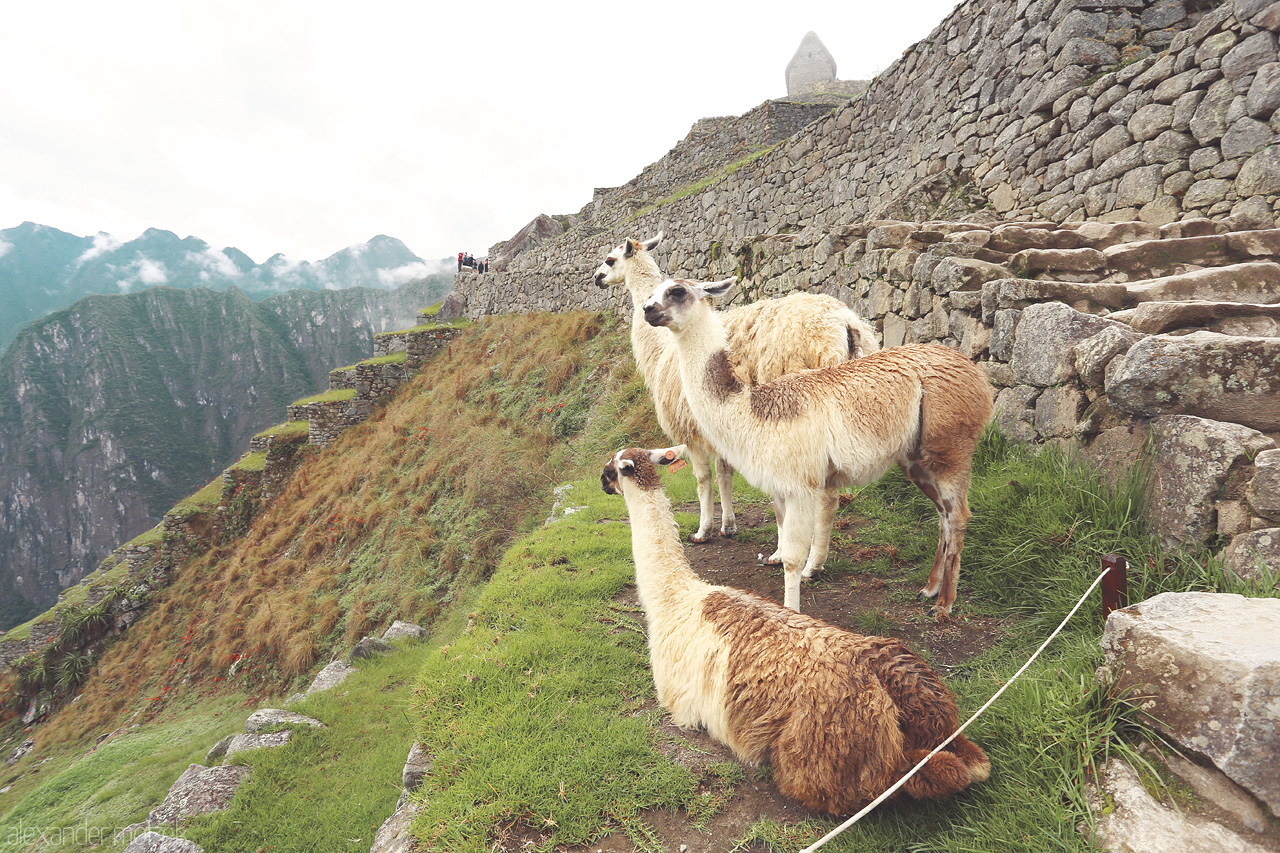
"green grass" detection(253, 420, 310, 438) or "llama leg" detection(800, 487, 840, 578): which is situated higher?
"green grass" detection(253, 420, 310, 438)

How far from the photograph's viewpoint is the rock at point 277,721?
16.3ft

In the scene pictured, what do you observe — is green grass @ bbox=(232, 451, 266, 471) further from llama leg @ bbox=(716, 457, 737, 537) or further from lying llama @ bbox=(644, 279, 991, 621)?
lying llama @ bbox=(644, 279, 991, 621)

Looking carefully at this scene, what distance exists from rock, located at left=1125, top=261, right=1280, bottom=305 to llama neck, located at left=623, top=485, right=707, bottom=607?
3546 millimetres

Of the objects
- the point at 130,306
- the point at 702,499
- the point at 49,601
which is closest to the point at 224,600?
the point at 702,499

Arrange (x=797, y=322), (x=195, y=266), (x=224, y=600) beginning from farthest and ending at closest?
(x=195, y=266)
(x=224, y=600)
(x=797, y=322)

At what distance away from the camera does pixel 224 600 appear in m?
13.7

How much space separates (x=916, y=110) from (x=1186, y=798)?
9620 mm

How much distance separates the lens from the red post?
212 centimetres

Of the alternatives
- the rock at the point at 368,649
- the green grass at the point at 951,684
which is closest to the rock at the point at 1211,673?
the green grass at the point at 951,684

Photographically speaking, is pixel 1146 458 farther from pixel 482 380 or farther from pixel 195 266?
pixel 195 266

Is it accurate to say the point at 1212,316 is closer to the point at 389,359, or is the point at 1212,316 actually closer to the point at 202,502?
the point at 389,359

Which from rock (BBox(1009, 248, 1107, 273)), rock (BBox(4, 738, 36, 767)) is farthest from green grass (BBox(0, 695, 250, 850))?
rock (BBox(1009, 248, 1107, 273))

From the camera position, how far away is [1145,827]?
4.54 feet

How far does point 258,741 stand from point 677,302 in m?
5.33
